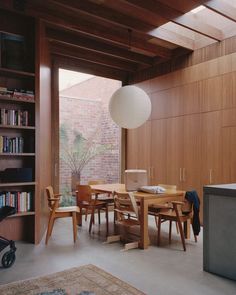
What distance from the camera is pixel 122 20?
445 centimetres

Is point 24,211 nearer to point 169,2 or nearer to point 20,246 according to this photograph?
point 20,246

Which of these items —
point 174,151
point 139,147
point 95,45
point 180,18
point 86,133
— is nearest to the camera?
point 180,18

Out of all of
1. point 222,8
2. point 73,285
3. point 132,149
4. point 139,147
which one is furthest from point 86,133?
point 73,285

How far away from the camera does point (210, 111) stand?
201 inches

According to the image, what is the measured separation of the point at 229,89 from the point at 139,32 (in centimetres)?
181

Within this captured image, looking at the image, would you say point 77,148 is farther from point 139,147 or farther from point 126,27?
point 126,27

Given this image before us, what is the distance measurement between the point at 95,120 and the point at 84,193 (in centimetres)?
289

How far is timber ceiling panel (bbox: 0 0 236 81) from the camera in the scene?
158 inches

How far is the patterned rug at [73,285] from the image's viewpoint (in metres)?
2.50

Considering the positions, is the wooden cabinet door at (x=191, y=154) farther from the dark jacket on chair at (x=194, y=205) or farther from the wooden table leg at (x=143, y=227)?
the wooden table leg at (x=143, y=227)

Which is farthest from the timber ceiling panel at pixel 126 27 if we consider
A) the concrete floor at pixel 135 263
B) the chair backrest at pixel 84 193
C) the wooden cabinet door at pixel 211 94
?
the concrete floor at pixel 135 263

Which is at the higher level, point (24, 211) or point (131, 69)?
point (131, 69)

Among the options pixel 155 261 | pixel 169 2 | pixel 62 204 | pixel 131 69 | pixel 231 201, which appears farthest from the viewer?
pixel 131 69

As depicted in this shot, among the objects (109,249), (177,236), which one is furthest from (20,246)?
(177,236)
